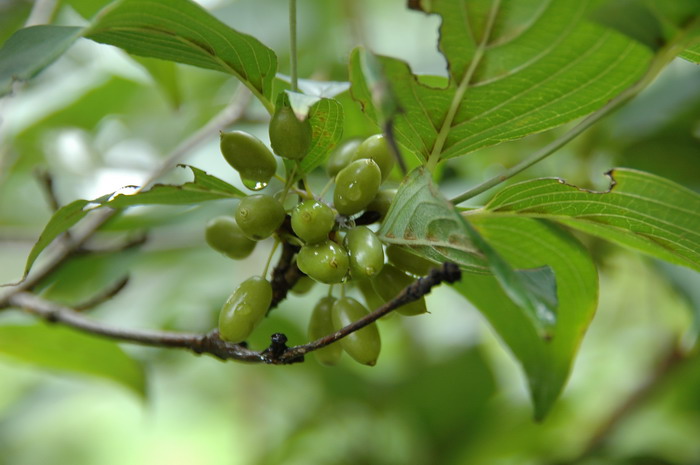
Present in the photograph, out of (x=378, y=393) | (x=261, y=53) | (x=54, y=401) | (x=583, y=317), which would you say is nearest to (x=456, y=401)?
(x=378, y=393)

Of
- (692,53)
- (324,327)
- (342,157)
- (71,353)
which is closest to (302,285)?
(324,327)

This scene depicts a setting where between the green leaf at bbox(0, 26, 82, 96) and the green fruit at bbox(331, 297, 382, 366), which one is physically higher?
the green leaf at bbox(0, 26, 82, 96)

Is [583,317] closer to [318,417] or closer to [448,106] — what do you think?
[448,106]

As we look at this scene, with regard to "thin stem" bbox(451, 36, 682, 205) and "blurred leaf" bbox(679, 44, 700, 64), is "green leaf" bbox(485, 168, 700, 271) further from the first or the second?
"blurred leaf" bbox(679, 44, 700, 64)

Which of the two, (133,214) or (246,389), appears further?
(246,389)

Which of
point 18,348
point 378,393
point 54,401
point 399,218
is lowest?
point 54,401

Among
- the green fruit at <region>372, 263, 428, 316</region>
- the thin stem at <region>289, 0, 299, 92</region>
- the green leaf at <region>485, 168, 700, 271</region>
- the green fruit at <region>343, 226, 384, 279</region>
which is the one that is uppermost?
the green leaf at <region>485, 168, 700, 271</region>

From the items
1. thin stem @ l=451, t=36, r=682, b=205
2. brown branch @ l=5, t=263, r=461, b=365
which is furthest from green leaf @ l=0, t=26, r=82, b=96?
thin stem @ l=451, t=36, r=682, b=205

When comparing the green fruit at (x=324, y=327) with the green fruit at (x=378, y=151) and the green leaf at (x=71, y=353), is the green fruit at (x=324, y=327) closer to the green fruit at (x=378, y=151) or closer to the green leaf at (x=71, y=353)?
the green fruit at (x=378, y=151)
